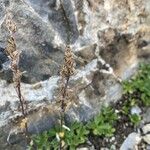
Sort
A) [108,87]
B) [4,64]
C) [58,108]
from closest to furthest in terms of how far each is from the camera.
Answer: [4,64] → [58,108] → [108,87]

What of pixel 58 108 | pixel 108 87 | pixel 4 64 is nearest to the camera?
pixel 4 64

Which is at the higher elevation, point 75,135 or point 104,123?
point 104,123

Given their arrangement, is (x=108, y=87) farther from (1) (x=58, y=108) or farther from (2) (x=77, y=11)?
(2) (x=77, y=11)

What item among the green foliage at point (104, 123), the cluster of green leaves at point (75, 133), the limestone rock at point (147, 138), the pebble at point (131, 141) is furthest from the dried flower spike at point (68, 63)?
the limestone rock at point (147, 138)

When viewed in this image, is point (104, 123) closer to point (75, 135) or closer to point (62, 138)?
point (75, 135)

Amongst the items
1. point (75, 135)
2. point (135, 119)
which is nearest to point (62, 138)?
point (75, 135)

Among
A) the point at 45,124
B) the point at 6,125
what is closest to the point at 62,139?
the point at 45,124
